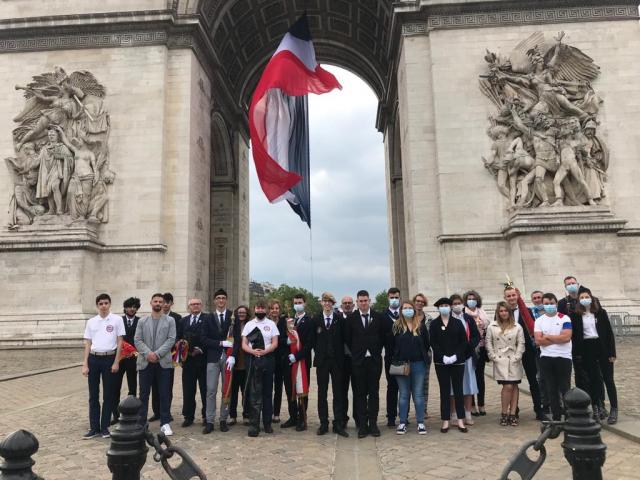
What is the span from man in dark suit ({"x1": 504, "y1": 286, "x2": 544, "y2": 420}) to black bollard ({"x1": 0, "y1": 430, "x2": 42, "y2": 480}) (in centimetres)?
668

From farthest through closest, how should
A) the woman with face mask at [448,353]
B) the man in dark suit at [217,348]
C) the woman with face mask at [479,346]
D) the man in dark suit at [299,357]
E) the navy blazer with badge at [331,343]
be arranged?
the woman with face mask at [479,346] < the man in dark suit at [299,357] < the man in dark suit at [217,348] < the navy blazer with badge at [331,343] < the woman with face mask at [448,353]

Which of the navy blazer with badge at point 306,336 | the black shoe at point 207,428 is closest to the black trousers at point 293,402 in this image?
the navy blazer with badge at point 306,336

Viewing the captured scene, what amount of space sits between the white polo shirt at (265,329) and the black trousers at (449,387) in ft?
7.86

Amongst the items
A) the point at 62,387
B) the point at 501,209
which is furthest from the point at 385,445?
the point at 501,209

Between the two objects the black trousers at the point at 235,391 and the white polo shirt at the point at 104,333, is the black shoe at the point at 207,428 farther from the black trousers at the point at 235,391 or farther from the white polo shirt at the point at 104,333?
the white polo shirt at the point at 104,333

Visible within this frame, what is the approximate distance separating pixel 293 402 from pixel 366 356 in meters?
1.39

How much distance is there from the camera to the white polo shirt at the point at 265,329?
24.3 feet

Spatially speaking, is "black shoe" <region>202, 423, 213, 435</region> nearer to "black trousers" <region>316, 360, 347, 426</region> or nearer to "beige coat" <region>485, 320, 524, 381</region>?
"black trousers" <region>316, 360, 347, 426</region>

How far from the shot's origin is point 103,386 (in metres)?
7.11

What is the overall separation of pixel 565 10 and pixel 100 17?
17.8m

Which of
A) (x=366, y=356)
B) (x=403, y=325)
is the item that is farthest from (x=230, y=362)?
(x=403, y=325)

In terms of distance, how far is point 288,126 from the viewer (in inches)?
534

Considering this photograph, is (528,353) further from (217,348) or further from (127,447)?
(127,447)

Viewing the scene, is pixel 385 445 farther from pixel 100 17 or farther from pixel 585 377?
pixel 100 17
